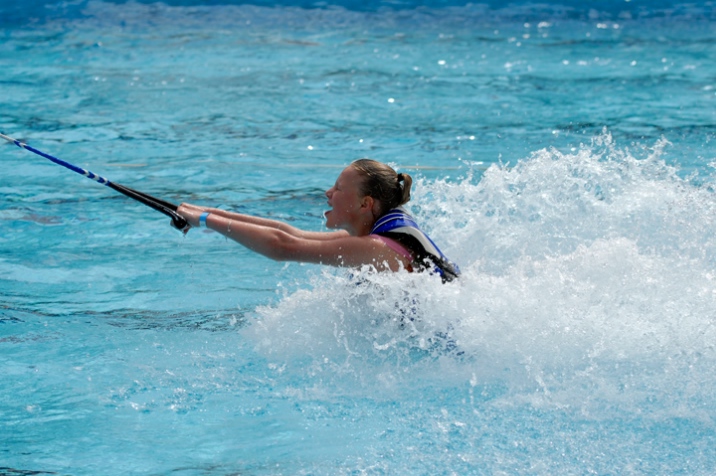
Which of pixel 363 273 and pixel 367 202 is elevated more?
pixel 367 202

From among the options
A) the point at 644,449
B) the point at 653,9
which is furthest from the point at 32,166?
the point at 653,9

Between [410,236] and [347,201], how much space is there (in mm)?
273

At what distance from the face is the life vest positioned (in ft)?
0.27

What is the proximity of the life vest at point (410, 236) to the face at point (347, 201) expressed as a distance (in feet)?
0.27

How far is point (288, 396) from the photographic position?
3533 millimetres

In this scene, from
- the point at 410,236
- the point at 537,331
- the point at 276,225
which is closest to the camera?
the point at 410,236

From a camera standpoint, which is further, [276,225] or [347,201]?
[276,225]

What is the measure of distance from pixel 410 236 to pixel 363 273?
227 millimetres

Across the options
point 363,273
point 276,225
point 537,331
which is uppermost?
point 276,225

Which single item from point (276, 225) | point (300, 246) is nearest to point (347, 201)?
point (300, 246)

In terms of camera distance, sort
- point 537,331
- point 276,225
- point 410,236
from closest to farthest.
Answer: point 410,236
point 537,331
point 276,225

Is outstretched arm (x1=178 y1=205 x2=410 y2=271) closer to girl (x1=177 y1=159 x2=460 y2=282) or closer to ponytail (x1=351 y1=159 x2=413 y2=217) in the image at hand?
girl (x1=177 y1=159 x2=460 y2=282)

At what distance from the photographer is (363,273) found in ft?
12.2

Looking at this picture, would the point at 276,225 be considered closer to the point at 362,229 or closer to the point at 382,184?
the point at 362,229
